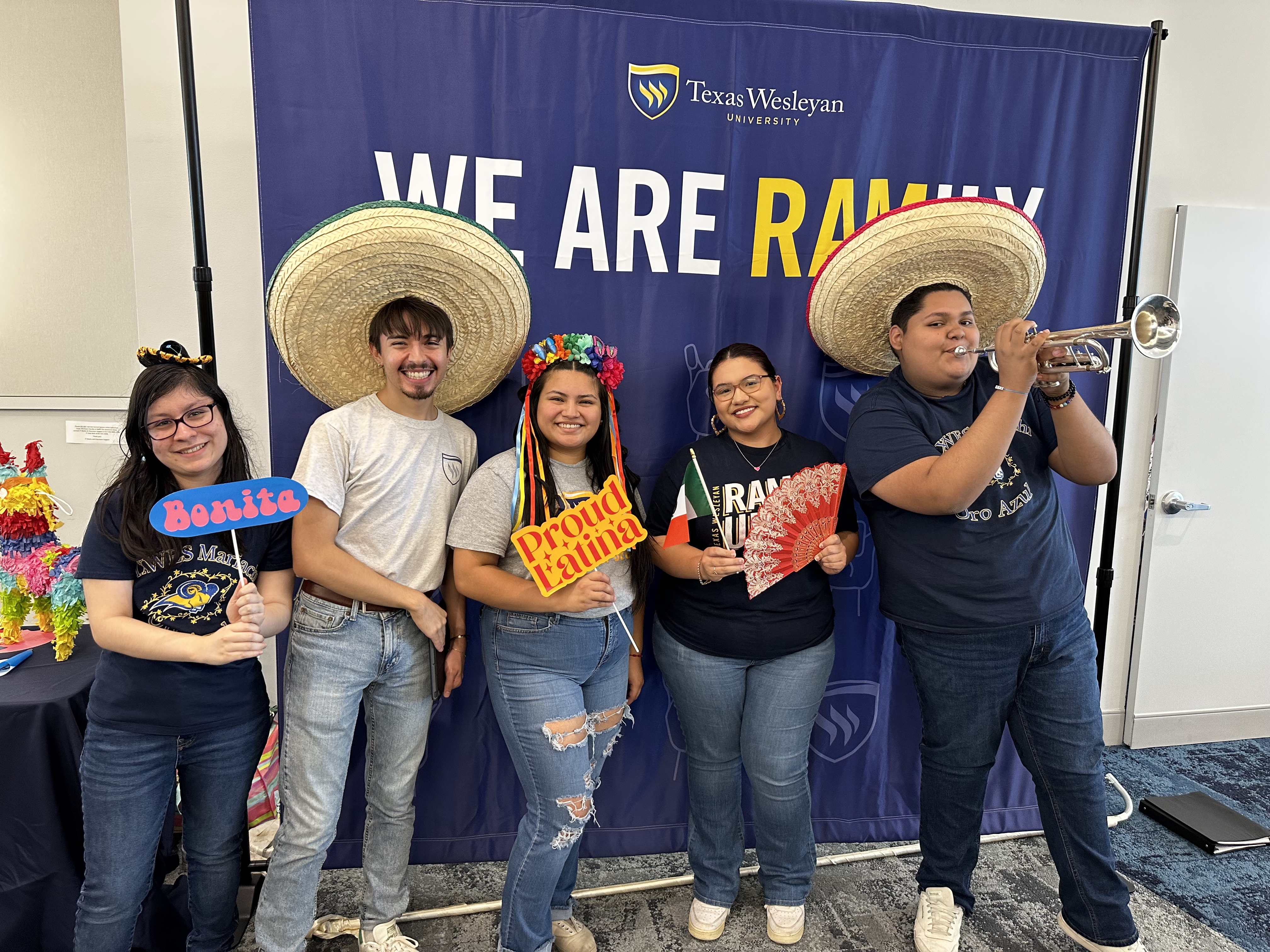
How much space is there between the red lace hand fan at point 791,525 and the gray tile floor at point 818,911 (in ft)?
3.44

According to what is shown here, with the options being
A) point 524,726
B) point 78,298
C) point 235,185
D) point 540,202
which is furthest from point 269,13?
point 524,726

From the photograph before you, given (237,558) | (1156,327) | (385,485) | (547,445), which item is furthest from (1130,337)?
(237,558)

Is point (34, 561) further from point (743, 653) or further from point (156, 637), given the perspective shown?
point (743, 653)

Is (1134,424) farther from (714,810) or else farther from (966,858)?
(714,810)

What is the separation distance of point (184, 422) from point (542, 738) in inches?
42.7

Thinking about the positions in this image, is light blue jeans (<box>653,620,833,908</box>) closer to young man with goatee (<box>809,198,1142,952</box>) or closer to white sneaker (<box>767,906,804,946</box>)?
white sneaker (<box>767,906,804,946</box>)

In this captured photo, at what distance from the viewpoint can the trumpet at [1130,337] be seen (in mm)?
1510

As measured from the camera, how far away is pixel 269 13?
199 cm

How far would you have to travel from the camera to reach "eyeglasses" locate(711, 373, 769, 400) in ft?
6.43

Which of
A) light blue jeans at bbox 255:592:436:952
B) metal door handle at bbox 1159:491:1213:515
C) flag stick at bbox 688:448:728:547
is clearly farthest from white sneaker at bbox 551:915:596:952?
metal door handle at bbox 1159:491:1213:515

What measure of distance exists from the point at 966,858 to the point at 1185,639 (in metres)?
1.93

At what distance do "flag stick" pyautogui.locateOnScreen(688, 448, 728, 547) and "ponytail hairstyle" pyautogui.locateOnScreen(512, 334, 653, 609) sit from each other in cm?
17

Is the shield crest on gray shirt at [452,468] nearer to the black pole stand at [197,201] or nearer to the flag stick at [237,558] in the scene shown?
the flag stick at [237,558]

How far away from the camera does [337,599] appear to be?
1.78 m
